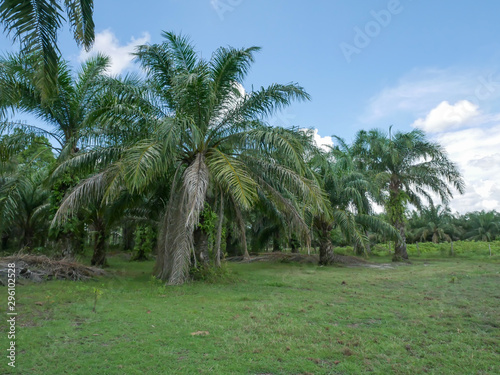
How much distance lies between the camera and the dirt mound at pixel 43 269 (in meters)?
9.58

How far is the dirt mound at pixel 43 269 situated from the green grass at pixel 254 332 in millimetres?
856

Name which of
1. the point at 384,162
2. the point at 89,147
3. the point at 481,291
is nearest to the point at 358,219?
the point at 384,162

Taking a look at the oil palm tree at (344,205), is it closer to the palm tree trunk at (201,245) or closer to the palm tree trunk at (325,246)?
the palm tree trunk at (325,246)

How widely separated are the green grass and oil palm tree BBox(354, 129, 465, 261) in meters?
13.0

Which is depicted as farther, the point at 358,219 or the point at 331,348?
the point at 358,219

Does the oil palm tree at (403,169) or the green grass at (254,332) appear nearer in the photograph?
the green grass at (254,332)

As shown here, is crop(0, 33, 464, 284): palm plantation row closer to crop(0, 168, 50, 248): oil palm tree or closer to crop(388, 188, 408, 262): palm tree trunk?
crop(0, 168, 50, 248): oil palm tree

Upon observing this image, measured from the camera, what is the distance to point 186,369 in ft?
12.7

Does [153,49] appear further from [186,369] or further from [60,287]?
[186,369]

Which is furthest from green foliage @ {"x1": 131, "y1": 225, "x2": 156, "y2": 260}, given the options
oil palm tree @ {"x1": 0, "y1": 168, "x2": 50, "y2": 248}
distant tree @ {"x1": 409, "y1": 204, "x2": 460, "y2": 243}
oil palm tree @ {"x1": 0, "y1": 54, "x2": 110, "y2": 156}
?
distant tree @ {"x1": 409, "y1": 204, "x2": 460, "y2": 243}

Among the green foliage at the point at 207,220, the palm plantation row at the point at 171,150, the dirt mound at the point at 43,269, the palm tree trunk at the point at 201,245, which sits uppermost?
the palm plantation row at the point at 171,150

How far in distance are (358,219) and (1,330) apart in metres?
16.1

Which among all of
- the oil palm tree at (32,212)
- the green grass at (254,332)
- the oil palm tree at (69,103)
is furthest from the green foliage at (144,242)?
the green grass at (254,332)

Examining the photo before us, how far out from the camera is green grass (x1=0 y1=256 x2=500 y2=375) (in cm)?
399
